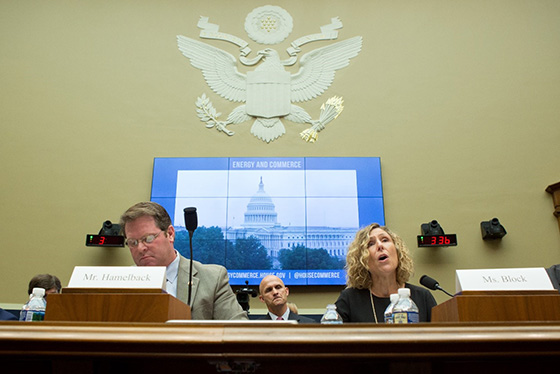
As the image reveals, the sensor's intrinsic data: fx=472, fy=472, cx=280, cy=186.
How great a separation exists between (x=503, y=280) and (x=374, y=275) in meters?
1.14

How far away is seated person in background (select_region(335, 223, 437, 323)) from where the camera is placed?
2.32 meters

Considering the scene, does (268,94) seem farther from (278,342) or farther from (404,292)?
(278,342)

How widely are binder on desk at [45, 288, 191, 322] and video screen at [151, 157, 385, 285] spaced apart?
3.60m

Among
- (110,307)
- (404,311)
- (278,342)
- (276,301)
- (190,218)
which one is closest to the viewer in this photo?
(278,342)

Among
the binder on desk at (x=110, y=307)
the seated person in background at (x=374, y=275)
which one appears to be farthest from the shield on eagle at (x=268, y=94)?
the binder on desk at (x=110, y=307)

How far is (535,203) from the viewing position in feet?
16.9

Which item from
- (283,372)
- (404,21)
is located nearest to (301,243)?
(404,21)

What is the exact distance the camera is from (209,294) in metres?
2.18

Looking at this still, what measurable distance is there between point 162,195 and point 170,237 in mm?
2840

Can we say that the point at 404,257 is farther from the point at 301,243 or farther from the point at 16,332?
the point at 301,243

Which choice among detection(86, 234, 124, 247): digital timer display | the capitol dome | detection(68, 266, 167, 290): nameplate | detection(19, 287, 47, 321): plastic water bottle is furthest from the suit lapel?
detection(86, 234, 124, 247): digital timer display

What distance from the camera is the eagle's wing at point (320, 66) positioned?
5543 millimetres

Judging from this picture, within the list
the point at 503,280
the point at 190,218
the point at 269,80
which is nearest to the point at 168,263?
the point at 190,218

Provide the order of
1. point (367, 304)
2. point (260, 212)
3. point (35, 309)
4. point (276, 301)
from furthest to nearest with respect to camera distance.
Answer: point (260, 212) → point (276, 301) → point (367, 304) → point (35, 309)
